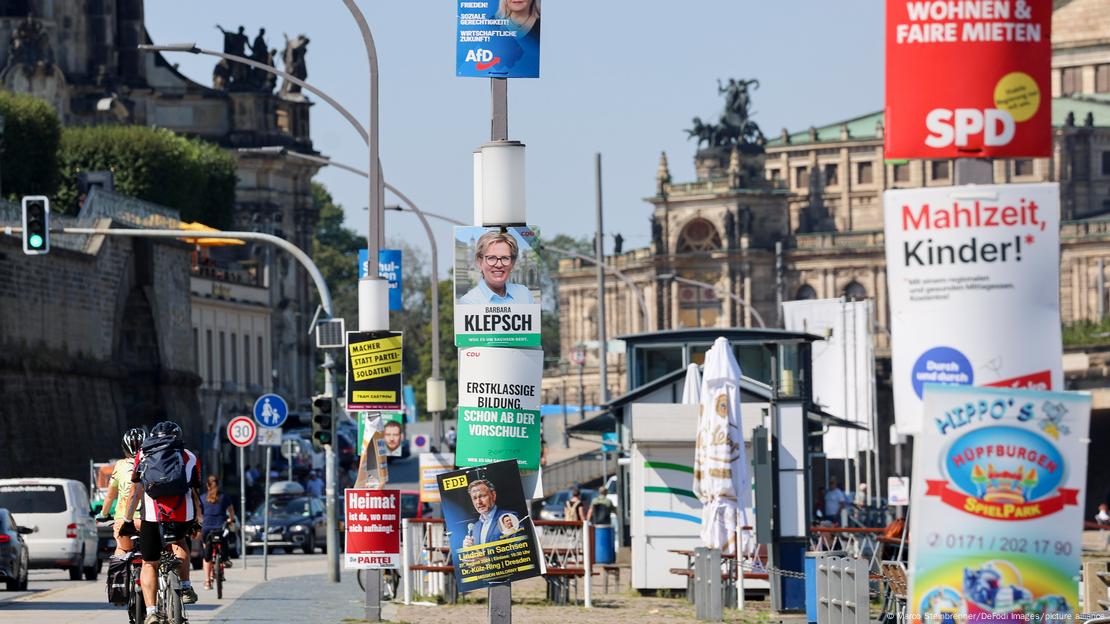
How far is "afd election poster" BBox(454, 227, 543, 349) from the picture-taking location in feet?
59.2

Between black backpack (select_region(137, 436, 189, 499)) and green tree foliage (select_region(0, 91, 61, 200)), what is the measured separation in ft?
224

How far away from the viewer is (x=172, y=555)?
724 inches

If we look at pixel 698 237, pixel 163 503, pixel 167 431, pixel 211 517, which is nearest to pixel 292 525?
pixel 211 517

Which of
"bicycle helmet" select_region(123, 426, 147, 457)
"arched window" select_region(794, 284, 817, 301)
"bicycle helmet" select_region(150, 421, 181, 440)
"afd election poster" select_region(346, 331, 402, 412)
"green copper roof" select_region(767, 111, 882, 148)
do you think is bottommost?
"bicycle helmet" select_region(123, 426, 147, 457)

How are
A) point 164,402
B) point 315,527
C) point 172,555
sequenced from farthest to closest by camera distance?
point 164,402 < point 315,527 < point 172,555

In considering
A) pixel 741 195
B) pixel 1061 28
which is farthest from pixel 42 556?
pixel 1061 28

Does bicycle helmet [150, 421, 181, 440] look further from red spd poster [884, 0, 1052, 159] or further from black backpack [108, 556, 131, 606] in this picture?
red spd poster [884, 0, 1052, 159]

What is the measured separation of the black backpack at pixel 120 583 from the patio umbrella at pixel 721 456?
10.5m

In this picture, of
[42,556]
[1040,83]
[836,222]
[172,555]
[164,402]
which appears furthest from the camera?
[836,222]

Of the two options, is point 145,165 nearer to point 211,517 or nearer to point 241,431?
point 241,431

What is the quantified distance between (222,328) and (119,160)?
33.7 feet

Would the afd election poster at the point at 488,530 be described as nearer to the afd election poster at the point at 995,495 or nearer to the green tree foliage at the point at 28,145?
the afd election poster at the point at 995,495

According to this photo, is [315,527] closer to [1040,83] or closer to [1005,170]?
[1040,83]

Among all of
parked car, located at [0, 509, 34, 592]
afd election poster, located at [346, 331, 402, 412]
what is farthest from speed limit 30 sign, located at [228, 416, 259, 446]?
afd election poster, located at [346, 331, 402, 412]
